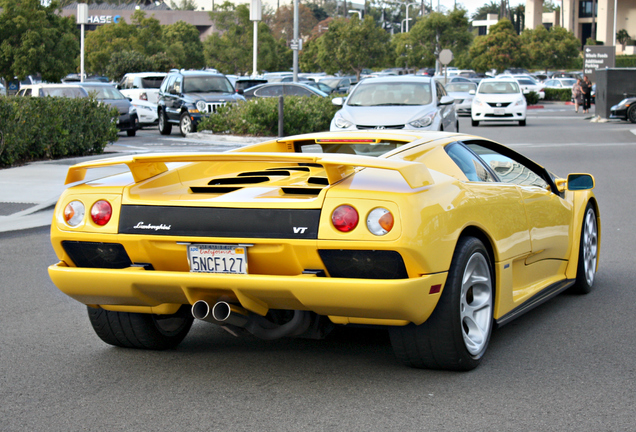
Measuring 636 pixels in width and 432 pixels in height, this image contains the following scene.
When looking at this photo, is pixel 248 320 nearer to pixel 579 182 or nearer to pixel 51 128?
pixel 579 182

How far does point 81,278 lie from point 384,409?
174 cm

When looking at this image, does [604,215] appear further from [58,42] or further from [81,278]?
[58,42]

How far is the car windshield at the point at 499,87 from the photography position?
1212 inches

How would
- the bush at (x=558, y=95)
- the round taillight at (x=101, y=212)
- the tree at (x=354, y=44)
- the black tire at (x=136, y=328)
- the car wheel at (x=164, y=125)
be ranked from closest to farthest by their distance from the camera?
the round taillight at (x=101, y=212) < the black tire at (x=136, y=328) < the car wheel at (x=164, y=125) < the bush at (x=558, y=95) < the tree at (x=354, y=44)

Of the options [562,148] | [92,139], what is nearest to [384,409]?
[92,139]

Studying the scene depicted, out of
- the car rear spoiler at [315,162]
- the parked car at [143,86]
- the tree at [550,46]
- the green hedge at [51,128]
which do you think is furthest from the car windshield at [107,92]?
the tree at [550,46]

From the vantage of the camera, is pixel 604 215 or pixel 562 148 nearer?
pixel 604 215

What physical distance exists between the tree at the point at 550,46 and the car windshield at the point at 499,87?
43.6 m

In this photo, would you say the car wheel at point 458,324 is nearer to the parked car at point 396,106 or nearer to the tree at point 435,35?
the parked car at point 396,106

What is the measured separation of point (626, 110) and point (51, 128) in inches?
931

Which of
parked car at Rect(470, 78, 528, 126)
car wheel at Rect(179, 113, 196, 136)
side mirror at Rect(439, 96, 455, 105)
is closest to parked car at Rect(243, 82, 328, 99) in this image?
car wheel at Rect(179, 113, 196, 136)

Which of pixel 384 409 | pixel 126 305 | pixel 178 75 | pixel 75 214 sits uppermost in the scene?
pixel 178 75

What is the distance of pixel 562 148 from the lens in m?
21.0

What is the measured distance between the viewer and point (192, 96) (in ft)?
81.4
